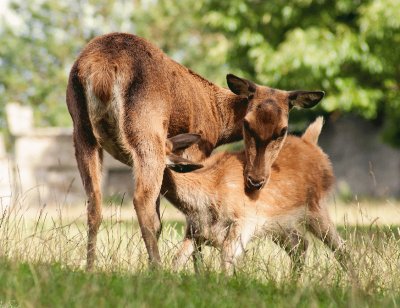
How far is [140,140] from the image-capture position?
21.5 ft

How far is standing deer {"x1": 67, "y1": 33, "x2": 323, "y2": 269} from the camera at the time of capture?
656cm

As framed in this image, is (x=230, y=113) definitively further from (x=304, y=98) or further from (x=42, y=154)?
(x=42, y=154)

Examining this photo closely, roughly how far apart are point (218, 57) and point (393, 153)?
851cm

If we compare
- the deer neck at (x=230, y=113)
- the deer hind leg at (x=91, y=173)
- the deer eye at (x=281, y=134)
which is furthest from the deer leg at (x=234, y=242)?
the deer neck at (x=230, y=113)

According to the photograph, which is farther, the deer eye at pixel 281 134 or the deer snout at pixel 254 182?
the deer eye at pixel 281 134

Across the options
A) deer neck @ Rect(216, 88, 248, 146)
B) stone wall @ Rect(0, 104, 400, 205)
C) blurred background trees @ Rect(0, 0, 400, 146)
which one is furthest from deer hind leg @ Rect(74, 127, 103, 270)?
stone wall @ Rect(0, 104, 400, 205)

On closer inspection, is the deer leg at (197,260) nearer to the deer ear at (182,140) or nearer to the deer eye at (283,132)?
the deer ear at (182,140)

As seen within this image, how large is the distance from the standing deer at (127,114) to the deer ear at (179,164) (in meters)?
0.08

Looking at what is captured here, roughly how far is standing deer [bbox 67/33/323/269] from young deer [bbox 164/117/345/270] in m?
0.22

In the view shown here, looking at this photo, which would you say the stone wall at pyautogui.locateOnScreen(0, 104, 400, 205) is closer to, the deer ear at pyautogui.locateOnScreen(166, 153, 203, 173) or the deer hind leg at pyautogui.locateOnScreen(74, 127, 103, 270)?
the deer hind leg at pyautogui.locateOnScreen(74, 127, 103, 270)

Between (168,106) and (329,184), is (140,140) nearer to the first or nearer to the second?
(168,106)

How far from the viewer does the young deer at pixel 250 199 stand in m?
6.88

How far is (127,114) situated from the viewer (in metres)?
6.59

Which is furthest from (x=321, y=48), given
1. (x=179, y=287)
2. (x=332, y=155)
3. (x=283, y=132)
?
(x=179, y=287)
